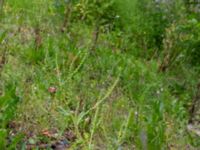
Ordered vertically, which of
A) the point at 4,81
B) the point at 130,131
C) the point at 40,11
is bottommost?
the point at 130,131

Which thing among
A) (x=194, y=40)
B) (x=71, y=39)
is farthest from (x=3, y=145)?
(x=194, y=40)

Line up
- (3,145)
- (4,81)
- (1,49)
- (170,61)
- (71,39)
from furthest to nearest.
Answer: (170,61) < (71,39) < (1,49) < (4,81) < (3,145)

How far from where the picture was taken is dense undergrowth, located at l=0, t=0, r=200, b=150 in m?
3.05

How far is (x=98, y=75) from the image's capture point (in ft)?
14.0

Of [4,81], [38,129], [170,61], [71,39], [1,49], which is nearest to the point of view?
[38,129]

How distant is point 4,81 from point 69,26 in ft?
6.78

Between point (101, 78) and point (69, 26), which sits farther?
point (69, 26)

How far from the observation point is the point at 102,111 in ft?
11.0

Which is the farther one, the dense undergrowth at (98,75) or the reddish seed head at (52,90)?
the reddish seed head at (52,90)

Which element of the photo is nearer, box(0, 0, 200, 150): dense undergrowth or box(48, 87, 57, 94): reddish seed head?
box(0, 0, 200, 150): dense undergrowth

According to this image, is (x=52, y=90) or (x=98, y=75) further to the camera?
(x=98, y=75)

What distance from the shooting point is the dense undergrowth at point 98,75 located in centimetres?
305

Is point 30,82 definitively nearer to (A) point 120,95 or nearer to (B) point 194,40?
(A) point 120,95

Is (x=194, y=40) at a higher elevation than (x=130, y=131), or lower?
higher
